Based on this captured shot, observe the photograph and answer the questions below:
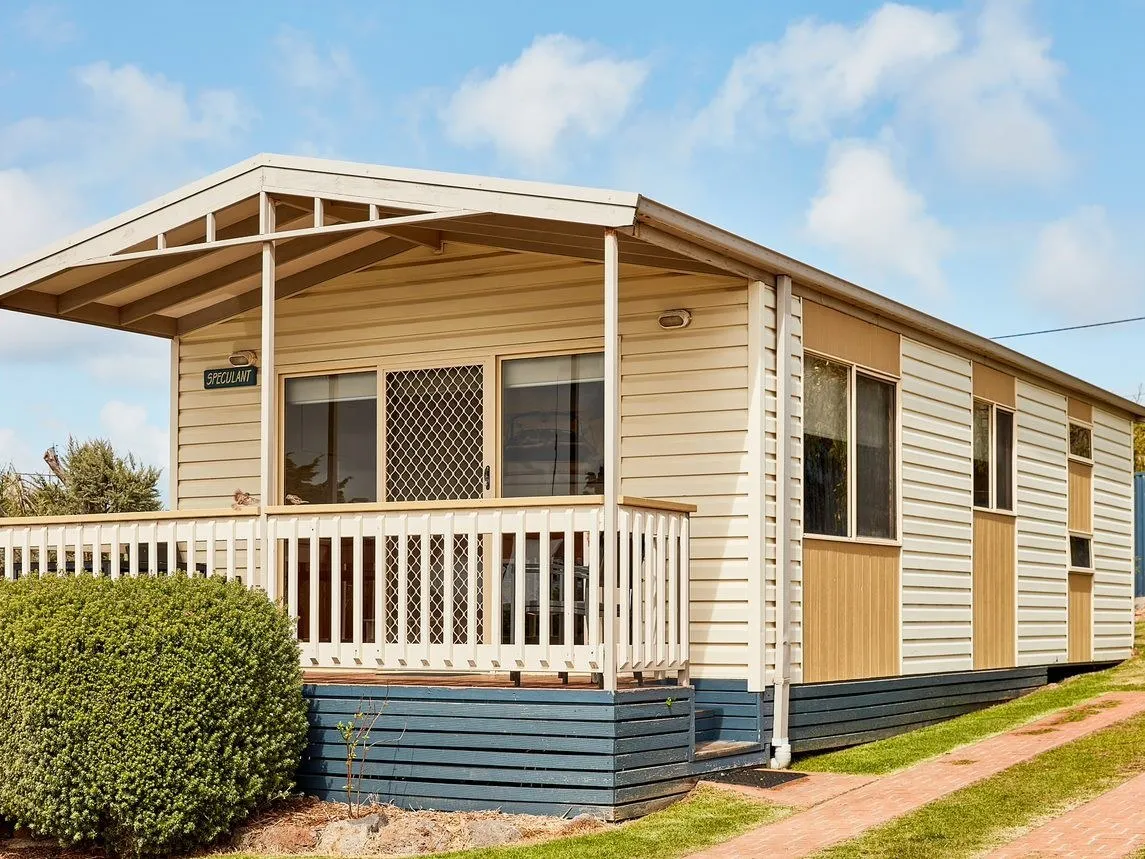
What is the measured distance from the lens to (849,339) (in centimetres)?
1024

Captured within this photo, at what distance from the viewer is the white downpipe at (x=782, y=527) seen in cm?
918

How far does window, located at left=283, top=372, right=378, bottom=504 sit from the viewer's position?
10781 mm

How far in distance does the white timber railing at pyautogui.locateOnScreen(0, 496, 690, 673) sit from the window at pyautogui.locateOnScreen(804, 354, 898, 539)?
1.68 meters

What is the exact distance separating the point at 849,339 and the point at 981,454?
272 cm

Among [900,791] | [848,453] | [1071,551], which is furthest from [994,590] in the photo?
[900,791]

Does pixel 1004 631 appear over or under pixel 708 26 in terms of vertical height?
under

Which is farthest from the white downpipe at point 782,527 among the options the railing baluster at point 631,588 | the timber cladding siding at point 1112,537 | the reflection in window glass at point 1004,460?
the timber cladding siding at point 1112,537

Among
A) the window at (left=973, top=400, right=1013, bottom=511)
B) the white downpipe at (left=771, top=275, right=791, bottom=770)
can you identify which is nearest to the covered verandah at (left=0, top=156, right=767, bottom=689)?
the white downpipe at (left=771, top=275, right=791, bottom=770)

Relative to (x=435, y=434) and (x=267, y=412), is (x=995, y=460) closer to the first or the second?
(x=435, y=434)

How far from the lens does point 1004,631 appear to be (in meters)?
12.7

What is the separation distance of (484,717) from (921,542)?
4634mm

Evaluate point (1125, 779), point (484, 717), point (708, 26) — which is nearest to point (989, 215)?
point (708, 26)

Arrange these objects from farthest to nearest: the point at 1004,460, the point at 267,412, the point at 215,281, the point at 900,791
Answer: the point at 1004,460
the point at 215,281
the point at 267,412
the point at 900,791

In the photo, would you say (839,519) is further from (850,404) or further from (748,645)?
(748,645)
